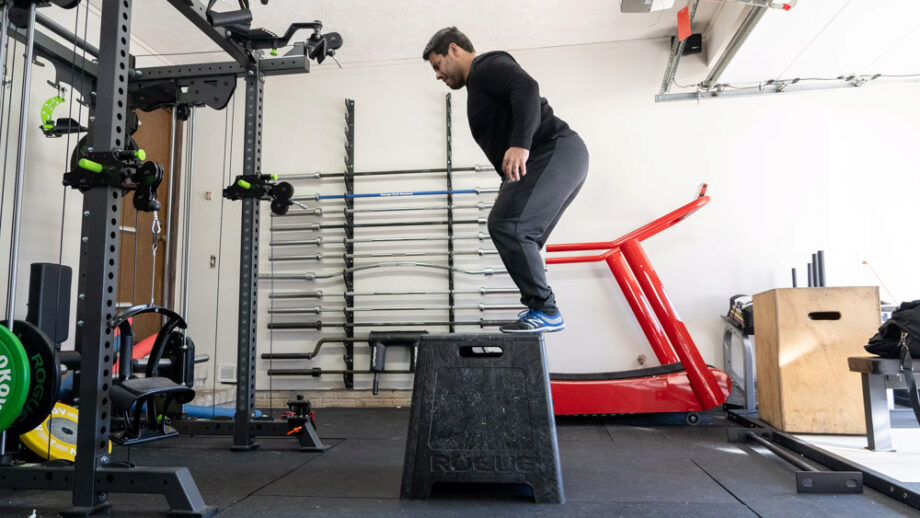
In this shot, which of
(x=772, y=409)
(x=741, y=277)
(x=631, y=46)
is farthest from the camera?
(x=631, y=46)

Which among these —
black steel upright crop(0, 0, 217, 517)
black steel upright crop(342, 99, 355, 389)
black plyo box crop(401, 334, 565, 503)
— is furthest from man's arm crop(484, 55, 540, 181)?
black steel upright crop(342, 99, 355, 389)

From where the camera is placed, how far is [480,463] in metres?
1.82

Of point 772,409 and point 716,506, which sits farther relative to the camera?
point 772,409

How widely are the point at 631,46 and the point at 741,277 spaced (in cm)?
190

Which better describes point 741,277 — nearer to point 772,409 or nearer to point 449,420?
point 772,409

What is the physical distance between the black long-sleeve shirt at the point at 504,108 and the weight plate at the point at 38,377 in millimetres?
1666

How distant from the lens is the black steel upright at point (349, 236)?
169 inches

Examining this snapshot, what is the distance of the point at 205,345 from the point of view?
15.0 ft

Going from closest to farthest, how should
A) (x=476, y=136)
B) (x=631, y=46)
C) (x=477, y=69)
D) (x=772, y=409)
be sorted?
(x=477, y=69) → (x=476, y=136) → (x=772, y=409) → (x=631, y=46)

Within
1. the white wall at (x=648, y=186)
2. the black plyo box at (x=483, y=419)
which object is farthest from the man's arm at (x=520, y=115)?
the white wall at (x=648, y=186)

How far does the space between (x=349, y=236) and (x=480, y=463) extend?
9.46ft

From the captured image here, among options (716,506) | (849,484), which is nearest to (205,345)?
(716,506)

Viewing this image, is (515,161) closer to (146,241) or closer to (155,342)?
(155,342)

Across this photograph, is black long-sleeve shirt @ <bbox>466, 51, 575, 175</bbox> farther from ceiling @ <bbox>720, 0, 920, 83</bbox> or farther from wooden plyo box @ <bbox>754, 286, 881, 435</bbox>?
ceiling @ <bbox>720, 0, 920, 83</bbox>
